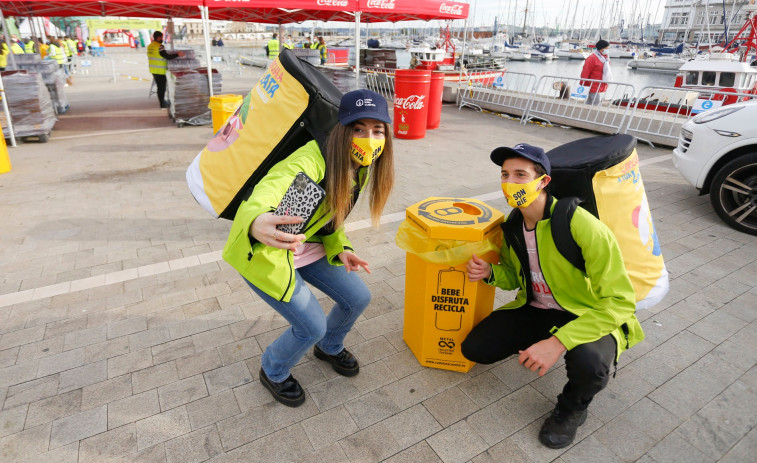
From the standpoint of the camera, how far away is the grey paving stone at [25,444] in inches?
87.4

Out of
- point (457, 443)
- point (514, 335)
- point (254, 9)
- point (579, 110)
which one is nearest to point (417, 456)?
point (457, 443)

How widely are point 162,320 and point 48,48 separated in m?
19.4

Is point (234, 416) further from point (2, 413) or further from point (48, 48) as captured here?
point (48, 48)

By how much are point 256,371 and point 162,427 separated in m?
0.62

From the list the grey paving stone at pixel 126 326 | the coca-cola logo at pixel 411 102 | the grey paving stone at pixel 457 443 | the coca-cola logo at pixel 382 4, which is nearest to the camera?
the grey paving stone at pixel 457 443

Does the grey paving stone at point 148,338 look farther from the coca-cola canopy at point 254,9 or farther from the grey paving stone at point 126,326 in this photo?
the coca-cola canopy at point 254,9

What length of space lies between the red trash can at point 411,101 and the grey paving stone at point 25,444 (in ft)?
26.0

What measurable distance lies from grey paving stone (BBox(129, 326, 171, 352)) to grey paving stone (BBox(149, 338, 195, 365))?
0.19 feet

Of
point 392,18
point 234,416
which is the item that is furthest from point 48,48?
point 234,416

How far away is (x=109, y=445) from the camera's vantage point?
2.29m

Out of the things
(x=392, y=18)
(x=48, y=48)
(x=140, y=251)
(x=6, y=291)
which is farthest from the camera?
(x=48, y=48)

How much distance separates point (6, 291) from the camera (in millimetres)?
3686

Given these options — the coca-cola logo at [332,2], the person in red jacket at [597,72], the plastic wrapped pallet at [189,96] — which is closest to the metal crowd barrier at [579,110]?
the person in red jacket at [597,72]

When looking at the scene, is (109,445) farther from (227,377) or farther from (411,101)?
(411,101)
